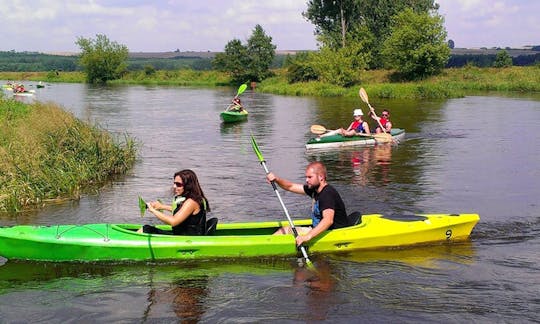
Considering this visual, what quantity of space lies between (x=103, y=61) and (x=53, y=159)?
6076 cm

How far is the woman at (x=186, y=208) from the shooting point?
6203mm

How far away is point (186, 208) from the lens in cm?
627

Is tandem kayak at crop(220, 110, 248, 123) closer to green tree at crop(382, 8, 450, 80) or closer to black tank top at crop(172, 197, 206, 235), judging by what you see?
black tank top at crop(172, 197, 206, 235)

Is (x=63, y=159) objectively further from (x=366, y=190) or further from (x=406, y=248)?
(x=406, y=248)

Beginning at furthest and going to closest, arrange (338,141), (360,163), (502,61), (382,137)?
1. (502,61)
2. (382,137)
3. (338,141)
4. (360,163)

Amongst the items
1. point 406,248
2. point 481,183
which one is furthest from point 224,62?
point 406,248

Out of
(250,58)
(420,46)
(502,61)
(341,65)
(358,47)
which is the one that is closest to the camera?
(420,46)

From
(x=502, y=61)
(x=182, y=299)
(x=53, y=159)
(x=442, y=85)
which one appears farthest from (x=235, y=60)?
(x=182, y=299)

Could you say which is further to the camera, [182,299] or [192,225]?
[192,225]

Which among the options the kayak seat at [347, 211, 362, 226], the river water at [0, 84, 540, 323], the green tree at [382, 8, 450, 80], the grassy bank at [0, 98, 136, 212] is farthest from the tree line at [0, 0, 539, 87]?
the kayak seat at [347, 211, 362, 226]

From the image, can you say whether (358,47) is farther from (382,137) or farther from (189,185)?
(189,185)

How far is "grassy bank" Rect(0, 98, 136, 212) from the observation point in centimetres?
906

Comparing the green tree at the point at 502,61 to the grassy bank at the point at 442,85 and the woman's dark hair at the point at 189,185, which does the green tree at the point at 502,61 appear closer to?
the grassy bank at the point at 442,85

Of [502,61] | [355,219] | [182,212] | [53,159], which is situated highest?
[502,61]
